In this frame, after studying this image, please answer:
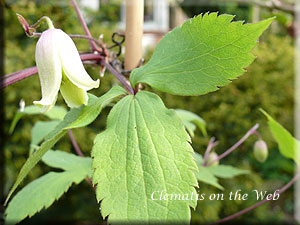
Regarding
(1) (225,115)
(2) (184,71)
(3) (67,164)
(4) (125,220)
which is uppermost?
(2) (184,71)

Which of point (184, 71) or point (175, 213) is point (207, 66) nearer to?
point (184, 71)

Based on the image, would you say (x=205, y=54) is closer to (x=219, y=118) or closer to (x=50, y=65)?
(x=50, y=65)

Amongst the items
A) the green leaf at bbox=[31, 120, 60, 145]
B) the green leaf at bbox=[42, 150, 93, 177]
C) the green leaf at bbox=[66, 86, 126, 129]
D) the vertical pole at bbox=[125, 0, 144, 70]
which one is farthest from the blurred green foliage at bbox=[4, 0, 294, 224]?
the green leaf at bbox=[66, 86, 126, 129]

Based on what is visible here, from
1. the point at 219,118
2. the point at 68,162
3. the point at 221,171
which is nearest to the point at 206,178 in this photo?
the point at 221,171

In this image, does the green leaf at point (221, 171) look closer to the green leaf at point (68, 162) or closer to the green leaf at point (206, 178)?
the green leaf at point (206, 178)

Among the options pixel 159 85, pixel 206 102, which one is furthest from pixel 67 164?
pixel 206 102
